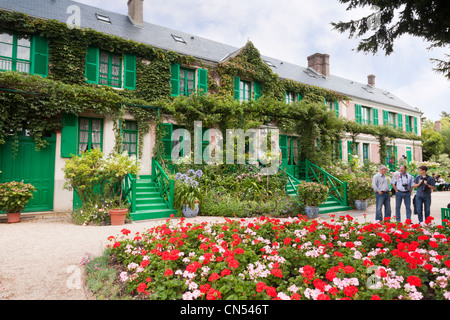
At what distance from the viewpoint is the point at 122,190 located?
6922mm

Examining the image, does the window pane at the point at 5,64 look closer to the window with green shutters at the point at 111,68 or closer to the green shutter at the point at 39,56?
the green shutter at the point at 39,56

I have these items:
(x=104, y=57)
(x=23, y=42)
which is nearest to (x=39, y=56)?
(x=23, y=42)

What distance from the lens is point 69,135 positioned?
7645 millimetres

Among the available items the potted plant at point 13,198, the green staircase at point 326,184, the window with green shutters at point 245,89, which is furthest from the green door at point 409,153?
the potted plant at point 13,198

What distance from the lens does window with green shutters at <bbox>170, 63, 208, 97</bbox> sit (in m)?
9.84

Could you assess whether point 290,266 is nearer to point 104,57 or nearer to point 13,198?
point 13,198

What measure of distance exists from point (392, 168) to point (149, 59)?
14.8 meters

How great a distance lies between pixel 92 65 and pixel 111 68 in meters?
0.62

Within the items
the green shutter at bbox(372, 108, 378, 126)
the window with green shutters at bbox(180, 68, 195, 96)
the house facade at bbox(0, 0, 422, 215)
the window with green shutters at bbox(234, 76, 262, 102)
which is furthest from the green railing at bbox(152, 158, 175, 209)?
the green shutter at bbox(372, 108, 378, 126)

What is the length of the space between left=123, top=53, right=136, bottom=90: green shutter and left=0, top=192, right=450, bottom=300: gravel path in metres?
5.29

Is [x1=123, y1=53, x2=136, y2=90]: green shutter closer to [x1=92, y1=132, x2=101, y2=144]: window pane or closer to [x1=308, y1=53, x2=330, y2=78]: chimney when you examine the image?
[x1=92, y1=132, x2=101, y2=144]: window pane

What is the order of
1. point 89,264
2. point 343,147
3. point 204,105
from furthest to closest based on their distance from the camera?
point 343,147, point 204,105, point 89,264

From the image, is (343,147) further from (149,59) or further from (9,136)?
(9,136)
